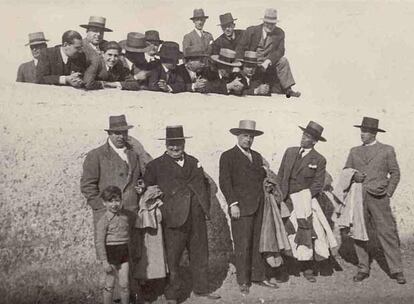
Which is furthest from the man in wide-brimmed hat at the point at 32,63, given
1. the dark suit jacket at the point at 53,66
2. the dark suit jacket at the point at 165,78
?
the dark suit jacket at the point at 165,78

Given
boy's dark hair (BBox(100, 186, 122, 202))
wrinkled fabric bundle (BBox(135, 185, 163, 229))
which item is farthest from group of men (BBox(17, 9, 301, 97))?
boy's dark hair (BBox(100, 186, 122, 202))

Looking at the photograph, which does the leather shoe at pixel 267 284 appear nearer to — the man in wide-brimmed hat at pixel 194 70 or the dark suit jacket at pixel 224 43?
the man in wide-brimmed hat at pixel 194 70

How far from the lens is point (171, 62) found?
8984 millimetres

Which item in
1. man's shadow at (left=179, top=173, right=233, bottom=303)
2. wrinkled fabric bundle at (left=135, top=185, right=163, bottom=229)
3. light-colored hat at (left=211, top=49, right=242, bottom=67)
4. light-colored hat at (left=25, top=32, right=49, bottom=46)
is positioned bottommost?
man's shadow at (left=179, top=173, right=233, bottom=303)

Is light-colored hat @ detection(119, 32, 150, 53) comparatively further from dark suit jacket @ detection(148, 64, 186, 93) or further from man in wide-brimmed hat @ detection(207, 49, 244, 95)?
man in wide-brimmed hat @ detection(207, 49, 244, 95)

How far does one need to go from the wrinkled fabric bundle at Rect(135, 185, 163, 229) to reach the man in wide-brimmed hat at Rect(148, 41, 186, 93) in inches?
75.8

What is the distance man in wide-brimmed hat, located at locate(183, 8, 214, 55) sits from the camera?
9570 millimetres

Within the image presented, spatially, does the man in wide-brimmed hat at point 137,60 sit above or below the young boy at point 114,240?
above

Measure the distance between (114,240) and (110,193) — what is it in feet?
1.50

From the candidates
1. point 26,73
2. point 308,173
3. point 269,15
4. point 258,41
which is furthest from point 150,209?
point 269,15

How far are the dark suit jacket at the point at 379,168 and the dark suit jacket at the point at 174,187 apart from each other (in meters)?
2.18

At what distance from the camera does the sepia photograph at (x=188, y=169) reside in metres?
7.19

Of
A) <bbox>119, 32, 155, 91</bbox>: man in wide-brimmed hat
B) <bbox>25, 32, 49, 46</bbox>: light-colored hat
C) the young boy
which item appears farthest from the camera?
<bbox>25, 32, 49, 46</bbox>: light-colored hat

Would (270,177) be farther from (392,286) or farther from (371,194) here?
(392,286)
